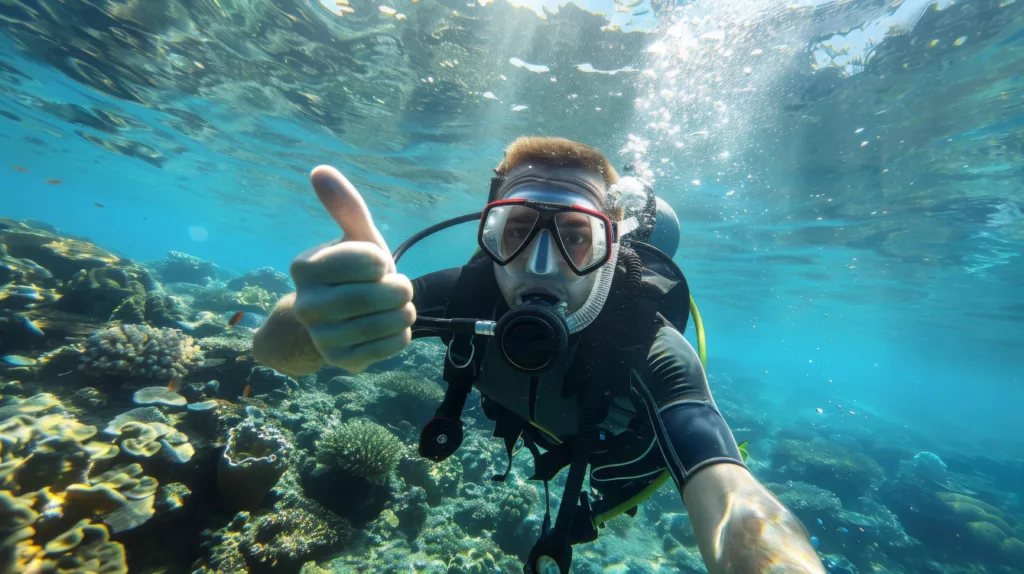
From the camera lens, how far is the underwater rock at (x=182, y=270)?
72.4 ft

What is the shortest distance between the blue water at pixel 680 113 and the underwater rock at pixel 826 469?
949cm

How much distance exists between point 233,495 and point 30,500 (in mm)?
1388

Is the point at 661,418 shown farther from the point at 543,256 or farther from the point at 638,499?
the point at 543,256

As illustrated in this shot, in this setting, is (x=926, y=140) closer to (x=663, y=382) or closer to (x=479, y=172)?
(x=663, y=382)

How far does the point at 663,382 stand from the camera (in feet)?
7.77

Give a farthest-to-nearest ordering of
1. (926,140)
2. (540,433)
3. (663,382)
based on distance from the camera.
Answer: (926,140) → (540,433) → (663,382)

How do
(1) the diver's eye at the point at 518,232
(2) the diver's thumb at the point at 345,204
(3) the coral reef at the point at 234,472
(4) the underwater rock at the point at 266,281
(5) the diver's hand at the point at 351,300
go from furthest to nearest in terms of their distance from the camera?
(4) the underwater rock at the point at 266,281, (3) the coral reef at the point at 234,472, (1) the diver's eye at the point at 518,232, (2) the diver's thumb at the point at 345,204, (5) the diver's hand at the point at 351,300

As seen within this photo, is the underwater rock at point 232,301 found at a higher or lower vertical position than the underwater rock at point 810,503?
higher

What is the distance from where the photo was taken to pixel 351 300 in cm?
126

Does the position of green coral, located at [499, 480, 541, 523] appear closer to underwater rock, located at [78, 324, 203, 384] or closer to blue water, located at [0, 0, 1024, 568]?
underwater rock, located at [78, 324, 203, 384]

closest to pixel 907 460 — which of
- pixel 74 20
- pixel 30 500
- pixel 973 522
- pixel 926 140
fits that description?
pixel 973 522

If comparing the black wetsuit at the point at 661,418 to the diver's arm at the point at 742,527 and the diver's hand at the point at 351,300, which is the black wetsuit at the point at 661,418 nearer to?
the diver's arm at the point at 742,527

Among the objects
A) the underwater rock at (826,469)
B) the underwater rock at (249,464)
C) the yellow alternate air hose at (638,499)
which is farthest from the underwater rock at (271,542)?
the underwater rock at (826,469)

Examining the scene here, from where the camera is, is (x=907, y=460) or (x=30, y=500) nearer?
(x=30, y=500)
